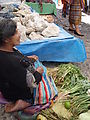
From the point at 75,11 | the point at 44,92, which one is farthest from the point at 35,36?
the point at 75,11

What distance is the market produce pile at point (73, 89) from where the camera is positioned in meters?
2.04

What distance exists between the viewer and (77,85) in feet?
7.68

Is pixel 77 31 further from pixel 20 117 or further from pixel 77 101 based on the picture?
pixel 20 117

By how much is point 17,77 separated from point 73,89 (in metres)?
0.91

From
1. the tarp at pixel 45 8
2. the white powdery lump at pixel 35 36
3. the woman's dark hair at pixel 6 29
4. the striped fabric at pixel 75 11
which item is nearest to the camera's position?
the woman's dark hair at pixel 6 29

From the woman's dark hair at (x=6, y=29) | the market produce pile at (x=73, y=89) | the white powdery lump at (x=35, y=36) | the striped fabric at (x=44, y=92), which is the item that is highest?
the woman's dark hair at (x=6, y=29)

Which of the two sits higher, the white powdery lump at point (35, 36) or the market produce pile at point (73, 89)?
the white powdery lump at point (35, 36)

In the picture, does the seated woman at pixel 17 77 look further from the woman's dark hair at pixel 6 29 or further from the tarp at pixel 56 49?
the tarp at pixel 56 49

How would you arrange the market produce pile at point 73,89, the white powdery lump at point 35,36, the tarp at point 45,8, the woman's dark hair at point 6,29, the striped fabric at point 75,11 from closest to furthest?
the woman's dark hair at point 6,29 < the market produce pile at point 73,89 < the white powdery lump at point 35,36 < the striped fabric at point 75,11 < the tarp at point 45,8

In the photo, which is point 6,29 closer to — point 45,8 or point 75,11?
point 75,11

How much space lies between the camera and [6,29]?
1.56m

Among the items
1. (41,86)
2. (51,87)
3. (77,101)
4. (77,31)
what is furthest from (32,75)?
(77,31)

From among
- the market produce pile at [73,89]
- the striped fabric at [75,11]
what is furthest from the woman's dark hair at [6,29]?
the striped fabric at [75,11]

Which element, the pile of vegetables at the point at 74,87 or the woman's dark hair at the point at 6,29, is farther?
the pile of vegetables at the point at 74,87
